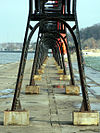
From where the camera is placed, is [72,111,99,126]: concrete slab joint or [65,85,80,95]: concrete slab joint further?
[65,85,80,95]: concrete slab joint

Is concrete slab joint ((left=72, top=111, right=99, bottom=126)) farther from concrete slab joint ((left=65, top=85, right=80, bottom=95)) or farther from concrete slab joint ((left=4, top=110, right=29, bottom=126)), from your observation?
concrete slab joint ((left=65, top=85, right=80, bottom=95))

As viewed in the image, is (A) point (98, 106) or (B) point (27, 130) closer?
(B) point (27, 130)

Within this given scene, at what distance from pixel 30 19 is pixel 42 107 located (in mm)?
2805

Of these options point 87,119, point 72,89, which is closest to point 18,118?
point 87,119

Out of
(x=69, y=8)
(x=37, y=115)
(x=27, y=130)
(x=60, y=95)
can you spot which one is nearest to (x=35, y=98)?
(x=60, y=95)

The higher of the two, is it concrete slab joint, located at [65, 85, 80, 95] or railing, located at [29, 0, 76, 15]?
railing, located at [29, 0, 76, 15]

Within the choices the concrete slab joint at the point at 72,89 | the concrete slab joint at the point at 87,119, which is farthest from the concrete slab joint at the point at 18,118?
the concrete slab joint at the point at 72,89

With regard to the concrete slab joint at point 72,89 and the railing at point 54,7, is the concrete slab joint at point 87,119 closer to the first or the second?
the railing at point 54,7

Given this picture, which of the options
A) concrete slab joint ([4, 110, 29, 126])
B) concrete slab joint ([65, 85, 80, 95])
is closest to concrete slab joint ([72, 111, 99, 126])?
concrete slab joint ([4, 110, 29, 126])

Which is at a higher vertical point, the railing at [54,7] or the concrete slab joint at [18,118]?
the railing at [54,7]

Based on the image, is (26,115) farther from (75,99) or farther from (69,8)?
(75,99)

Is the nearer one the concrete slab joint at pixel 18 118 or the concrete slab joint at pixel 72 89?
the concrete slab joint at pixel 18 118

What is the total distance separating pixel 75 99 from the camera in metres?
12.8

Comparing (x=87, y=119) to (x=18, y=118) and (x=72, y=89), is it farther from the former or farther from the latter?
(x=72, y=89)
